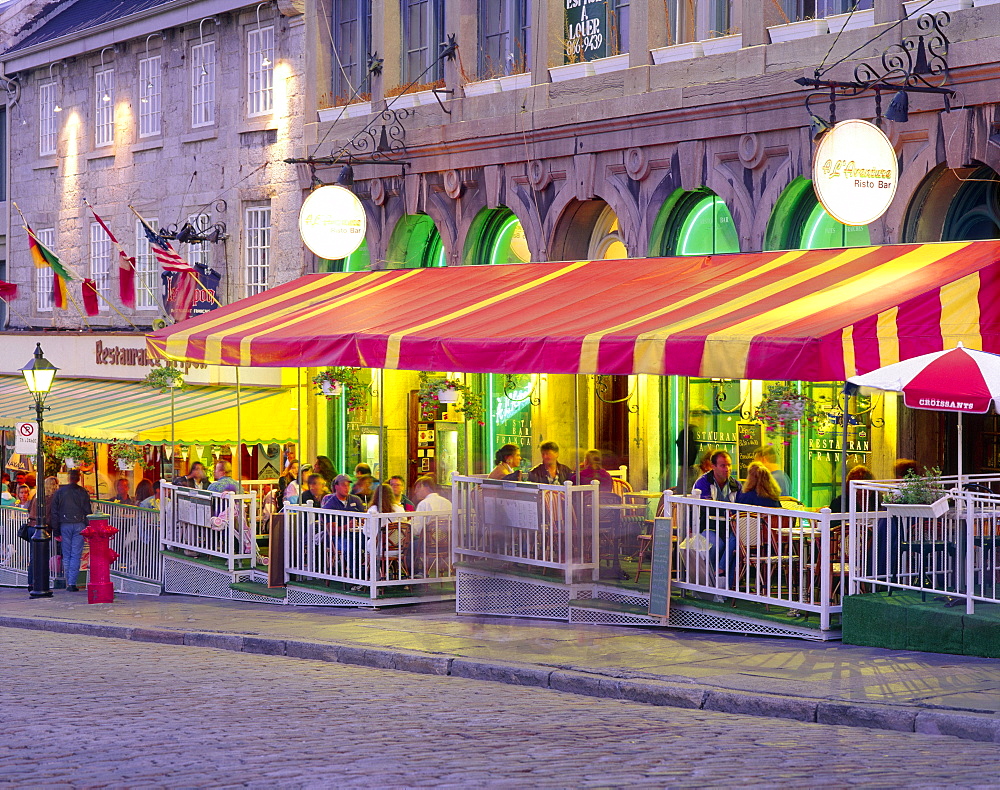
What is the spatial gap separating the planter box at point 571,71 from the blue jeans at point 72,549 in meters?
8.84

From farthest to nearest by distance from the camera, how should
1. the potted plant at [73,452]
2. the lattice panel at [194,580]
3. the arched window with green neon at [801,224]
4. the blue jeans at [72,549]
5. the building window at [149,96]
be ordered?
the building window at [149,96], the potted plant at [73,452], the blue jeans at [72,549], the lattice panel at [194,580], the arched window with green neon at [801,224]

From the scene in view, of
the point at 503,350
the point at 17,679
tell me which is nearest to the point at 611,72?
the point at 503,350

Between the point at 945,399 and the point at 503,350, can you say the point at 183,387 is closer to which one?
the point at 503,350

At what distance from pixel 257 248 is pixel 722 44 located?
9877mm

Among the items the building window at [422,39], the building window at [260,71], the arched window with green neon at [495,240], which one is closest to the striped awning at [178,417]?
the arched window with green neon at [495,240]

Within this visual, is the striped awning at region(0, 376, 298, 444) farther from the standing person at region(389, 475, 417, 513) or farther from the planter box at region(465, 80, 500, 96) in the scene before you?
the planter box at region(465, 80, 500, 96)

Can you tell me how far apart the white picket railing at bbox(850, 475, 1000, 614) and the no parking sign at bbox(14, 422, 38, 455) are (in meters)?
12.5

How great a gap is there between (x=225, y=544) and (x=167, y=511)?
1607 millimetres

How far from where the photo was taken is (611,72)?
18.1 metres

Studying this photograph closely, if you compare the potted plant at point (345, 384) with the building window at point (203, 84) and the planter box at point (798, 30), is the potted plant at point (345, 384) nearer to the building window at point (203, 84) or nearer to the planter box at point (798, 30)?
the building window at point (203, 84)

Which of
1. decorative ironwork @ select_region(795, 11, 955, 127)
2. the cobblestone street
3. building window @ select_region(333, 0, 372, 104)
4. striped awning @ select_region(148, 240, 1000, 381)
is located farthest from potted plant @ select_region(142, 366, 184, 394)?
decorative ironwork @ select_region(795, 11, 955, 127)

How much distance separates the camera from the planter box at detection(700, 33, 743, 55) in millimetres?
16547

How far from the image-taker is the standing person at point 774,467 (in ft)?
49.8

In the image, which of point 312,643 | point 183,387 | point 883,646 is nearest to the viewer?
point 883,646
